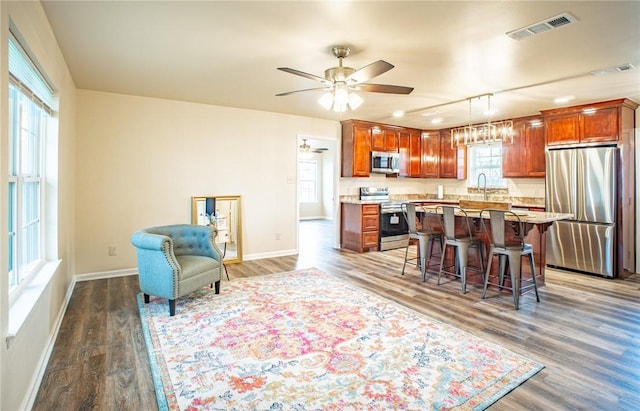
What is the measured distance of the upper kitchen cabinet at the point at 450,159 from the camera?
295 inches

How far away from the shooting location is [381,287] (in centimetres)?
429

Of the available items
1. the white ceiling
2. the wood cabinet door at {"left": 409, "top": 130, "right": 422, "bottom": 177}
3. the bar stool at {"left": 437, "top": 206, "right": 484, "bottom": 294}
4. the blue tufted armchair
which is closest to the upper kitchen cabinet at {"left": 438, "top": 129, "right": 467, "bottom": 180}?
the wood cabinet door at {"left": 409, "top": 130, "right": 422, "bottom": 177}

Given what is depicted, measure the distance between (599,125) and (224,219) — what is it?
18.9 feet

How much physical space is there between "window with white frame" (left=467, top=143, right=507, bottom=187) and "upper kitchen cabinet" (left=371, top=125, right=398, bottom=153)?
166 centimetres

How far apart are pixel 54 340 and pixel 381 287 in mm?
3310

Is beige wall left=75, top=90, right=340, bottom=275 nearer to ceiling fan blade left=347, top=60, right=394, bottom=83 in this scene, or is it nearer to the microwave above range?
the microwave above range

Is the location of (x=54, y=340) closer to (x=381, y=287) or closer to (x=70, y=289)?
(x=70, y=289)

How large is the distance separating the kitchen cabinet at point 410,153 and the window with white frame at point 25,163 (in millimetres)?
6022

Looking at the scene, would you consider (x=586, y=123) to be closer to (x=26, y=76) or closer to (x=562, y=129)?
(x=562, y=129)

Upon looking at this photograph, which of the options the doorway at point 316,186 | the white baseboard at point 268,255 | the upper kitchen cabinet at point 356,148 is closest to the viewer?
the white baseboard at point 268,255

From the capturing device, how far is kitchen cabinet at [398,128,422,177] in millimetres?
7359

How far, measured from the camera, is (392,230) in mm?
6785

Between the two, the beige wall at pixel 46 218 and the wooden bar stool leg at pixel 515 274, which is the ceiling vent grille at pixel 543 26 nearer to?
the wooden bar stool leg at pixel 515 274

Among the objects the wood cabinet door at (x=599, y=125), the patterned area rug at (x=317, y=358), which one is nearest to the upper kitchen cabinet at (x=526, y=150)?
the wood cabinet door at (x=599, y=125)
